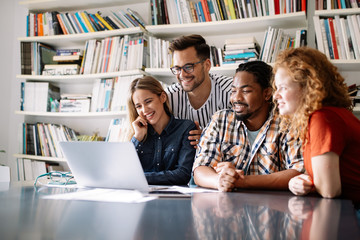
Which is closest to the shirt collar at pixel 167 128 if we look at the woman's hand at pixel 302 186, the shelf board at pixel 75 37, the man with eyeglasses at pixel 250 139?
the man with eyeglasses at pixel 250 139

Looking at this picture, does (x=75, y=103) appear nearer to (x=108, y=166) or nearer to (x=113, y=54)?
(x=113, y=54)

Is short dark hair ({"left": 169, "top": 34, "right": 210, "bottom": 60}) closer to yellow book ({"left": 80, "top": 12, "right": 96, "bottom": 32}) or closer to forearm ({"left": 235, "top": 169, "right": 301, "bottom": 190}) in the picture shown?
forearm ({"left": 235, "top": 169, "right": 301, "bottom": 190})

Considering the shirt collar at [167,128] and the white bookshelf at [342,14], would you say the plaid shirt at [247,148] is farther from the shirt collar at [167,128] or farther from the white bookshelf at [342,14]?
the white bookshelf at [342,14]

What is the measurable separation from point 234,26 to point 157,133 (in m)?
1.41

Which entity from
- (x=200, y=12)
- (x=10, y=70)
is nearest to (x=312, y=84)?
(x=200, y=12)

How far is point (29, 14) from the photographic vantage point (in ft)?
11.4

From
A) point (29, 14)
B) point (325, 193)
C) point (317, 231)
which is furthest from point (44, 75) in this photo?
point (317, 231)

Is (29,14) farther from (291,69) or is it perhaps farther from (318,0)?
(291,69)

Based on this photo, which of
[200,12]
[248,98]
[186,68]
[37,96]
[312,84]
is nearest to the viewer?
[312,84]

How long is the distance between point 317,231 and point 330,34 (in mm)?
2239

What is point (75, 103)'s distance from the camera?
3312mm

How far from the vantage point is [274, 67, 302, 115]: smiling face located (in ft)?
4.11

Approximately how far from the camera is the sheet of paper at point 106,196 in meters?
0.98

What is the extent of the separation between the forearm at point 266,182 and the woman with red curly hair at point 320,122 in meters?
0.11
